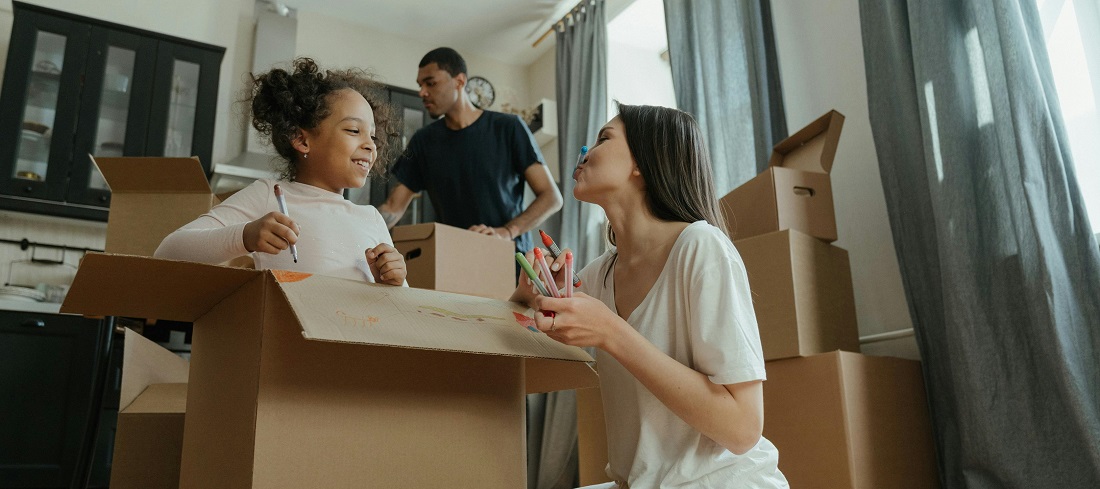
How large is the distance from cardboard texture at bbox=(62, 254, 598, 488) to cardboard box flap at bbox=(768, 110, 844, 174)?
1334mm

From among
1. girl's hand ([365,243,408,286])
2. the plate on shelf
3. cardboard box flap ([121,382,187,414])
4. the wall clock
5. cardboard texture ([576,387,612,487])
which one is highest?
the wall clock

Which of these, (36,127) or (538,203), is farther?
(36,127)

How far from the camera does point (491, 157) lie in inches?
108

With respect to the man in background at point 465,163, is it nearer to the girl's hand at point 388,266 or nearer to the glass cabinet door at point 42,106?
the girl's hand at point 388,266

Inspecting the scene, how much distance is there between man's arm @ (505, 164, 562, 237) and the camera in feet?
8.29

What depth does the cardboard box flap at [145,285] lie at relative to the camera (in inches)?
31.7

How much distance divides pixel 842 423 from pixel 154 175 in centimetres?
160

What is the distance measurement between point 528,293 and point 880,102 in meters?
1.50

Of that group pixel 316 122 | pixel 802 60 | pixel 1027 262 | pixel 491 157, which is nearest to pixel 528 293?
pixel 316 122

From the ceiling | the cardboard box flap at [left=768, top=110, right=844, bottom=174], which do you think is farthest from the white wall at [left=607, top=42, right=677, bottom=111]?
the cardboard box flap at [left=768, top=110, right=844, bottom=174]

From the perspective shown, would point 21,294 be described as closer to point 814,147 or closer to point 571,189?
point 571,189

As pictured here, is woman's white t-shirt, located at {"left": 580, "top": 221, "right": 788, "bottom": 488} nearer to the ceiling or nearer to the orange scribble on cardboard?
the orange scribble on cardboard

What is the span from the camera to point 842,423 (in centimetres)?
166

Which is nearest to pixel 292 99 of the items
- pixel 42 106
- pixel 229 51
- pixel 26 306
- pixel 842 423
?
pixel 842 423
